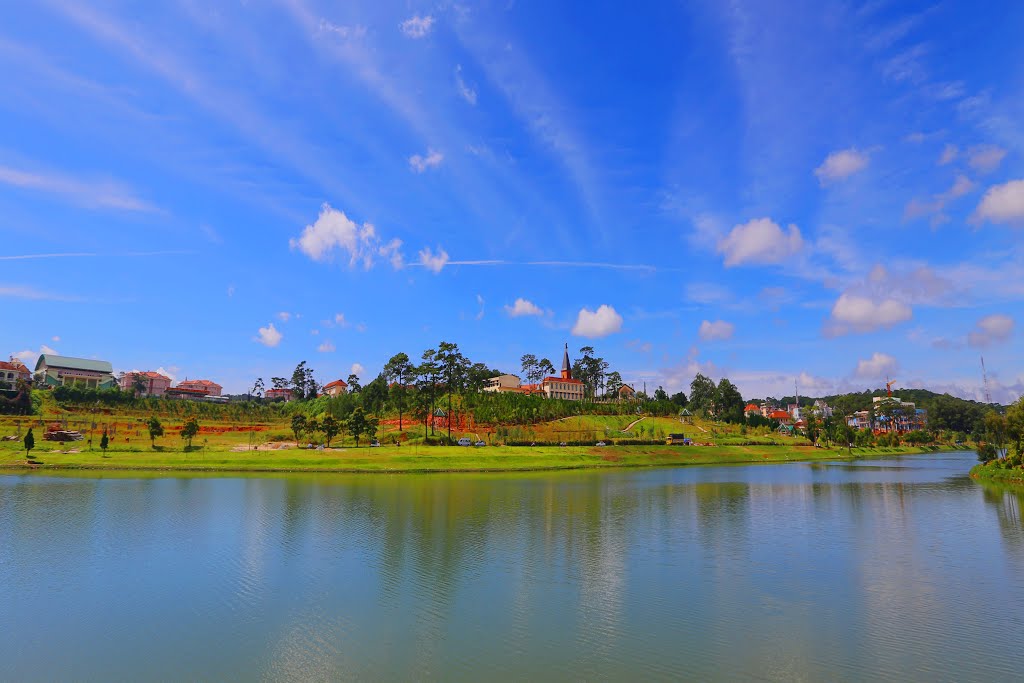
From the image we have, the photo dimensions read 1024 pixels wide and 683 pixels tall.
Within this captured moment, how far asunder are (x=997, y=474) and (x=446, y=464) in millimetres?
64016

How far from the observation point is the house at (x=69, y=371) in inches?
6240

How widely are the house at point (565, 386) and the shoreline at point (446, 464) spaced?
7558 cm

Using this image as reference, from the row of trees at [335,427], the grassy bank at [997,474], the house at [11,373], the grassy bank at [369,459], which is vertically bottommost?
the grassy bank at [997,474]

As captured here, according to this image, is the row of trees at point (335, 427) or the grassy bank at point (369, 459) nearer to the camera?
the grassy bank at point (369, 459)

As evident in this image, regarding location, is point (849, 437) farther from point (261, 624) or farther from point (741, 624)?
point (261, 624)

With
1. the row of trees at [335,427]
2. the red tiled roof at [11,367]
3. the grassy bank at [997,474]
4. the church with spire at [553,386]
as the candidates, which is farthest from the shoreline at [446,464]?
the red tiled roof at [11,367]

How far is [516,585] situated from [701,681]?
29.6 feet

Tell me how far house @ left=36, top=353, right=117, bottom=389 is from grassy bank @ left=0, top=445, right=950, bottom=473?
113m

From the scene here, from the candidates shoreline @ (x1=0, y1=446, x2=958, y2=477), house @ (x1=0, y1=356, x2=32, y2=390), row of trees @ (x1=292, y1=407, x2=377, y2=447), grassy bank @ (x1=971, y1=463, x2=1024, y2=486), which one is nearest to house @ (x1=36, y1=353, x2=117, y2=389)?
house @ (x1=0, y1=356, x2=32, y2=390)

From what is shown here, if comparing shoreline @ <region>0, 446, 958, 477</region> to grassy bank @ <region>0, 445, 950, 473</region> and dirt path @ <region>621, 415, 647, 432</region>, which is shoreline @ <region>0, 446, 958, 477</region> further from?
dirt path @ <region>621, 415, 647, 432</region>

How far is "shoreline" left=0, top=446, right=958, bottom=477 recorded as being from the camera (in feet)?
196

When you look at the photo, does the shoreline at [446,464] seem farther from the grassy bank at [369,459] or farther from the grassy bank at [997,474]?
the grassy bank at [997,474]

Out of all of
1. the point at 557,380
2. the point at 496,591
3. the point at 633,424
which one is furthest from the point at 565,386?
the point at 496,591

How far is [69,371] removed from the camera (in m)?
164
